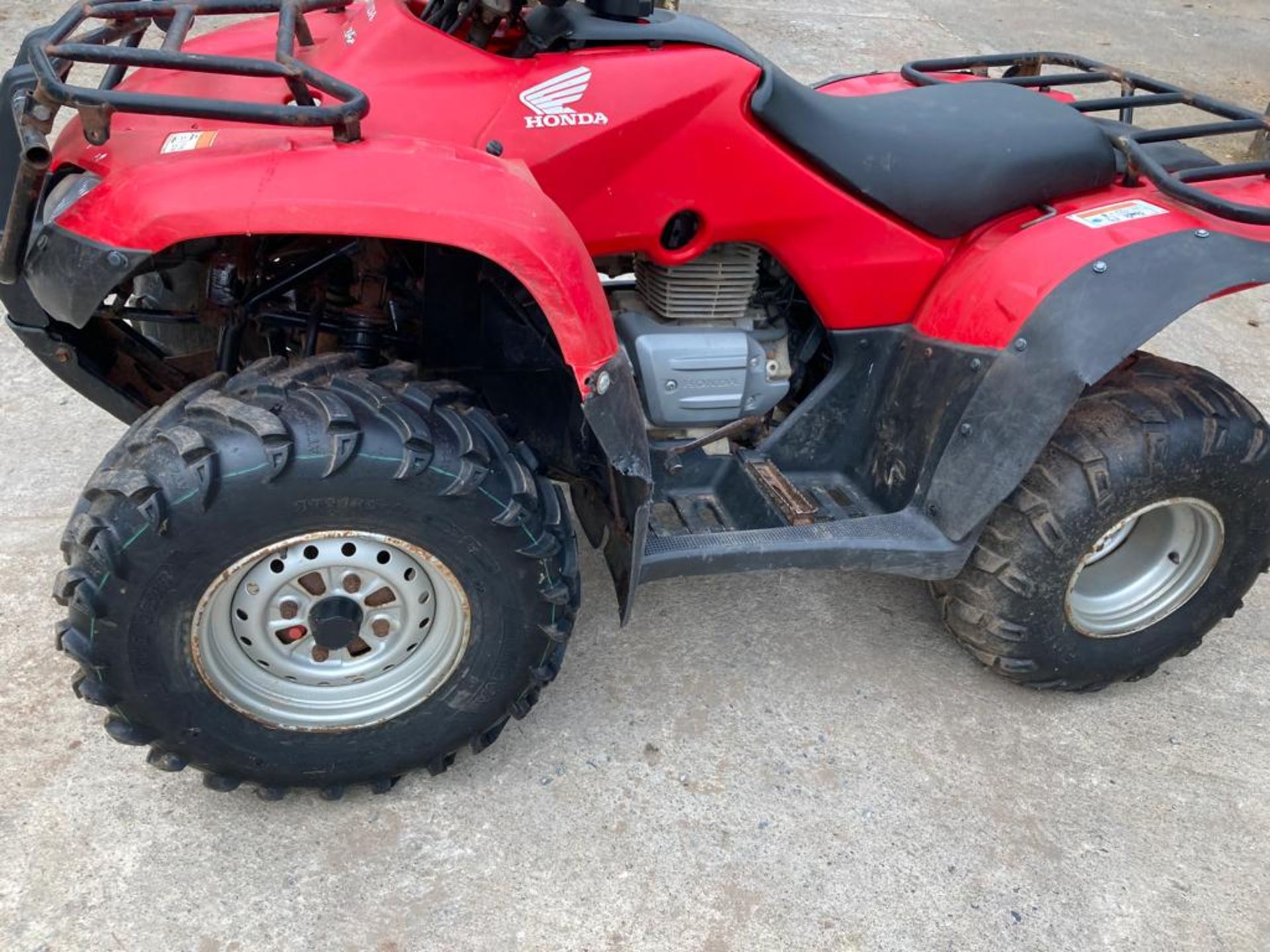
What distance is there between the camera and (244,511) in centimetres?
209

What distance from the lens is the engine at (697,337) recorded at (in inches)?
104

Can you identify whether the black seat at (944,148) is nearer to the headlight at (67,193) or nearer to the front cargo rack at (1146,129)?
the front cargo rack at (1146,129)

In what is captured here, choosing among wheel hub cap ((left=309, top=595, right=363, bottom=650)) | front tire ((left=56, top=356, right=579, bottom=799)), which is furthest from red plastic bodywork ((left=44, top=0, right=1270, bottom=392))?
wheel hub cap ((left=309, top=595, right=363, bottom=650))

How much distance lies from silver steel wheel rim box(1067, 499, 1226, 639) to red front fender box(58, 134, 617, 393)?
1.54 m

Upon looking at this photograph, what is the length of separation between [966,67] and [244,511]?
8.21ft

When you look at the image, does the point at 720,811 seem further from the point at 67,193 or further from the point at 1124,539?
the point at 67,193

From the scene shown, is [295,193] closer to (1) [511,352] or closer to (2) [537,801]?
(1) [511,352]

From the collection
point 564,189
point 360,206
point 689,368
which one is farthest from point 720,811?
point 360,206

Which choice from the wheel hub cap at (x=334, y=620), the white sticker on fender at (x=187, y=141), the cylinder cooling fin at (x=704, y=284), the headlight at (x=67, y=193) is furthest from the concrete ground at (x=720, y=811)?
the white sticker on fender at (x=187, y=141)

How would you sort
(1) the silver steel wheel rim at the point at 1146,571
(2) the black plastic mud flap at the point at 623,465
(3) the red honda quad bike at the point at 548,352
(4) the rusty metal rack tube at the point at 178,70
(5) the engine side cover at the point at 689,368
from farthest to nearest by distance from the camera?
(1) the silver steel wheel rim at the point at 1146,571
(5) the engine side cover at the point at 689,368
(2) the black plastic mud flap at the point at 623,465
(3) the red honda quad bike at the point at 548,352
(4) the rusty metal rack tube at the point at 178,70

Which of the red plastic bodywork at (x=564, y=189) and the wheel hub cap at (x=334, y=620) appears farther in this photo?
the wheel hub cap at (x=334, y=620)

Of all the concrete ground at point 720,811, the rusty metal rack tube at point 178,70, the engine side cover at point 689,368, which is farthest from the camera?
the engine side cover at point 689,368

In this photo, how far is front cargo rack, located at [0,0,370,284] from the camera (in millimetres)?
1947

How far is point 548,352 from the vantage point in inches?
104
